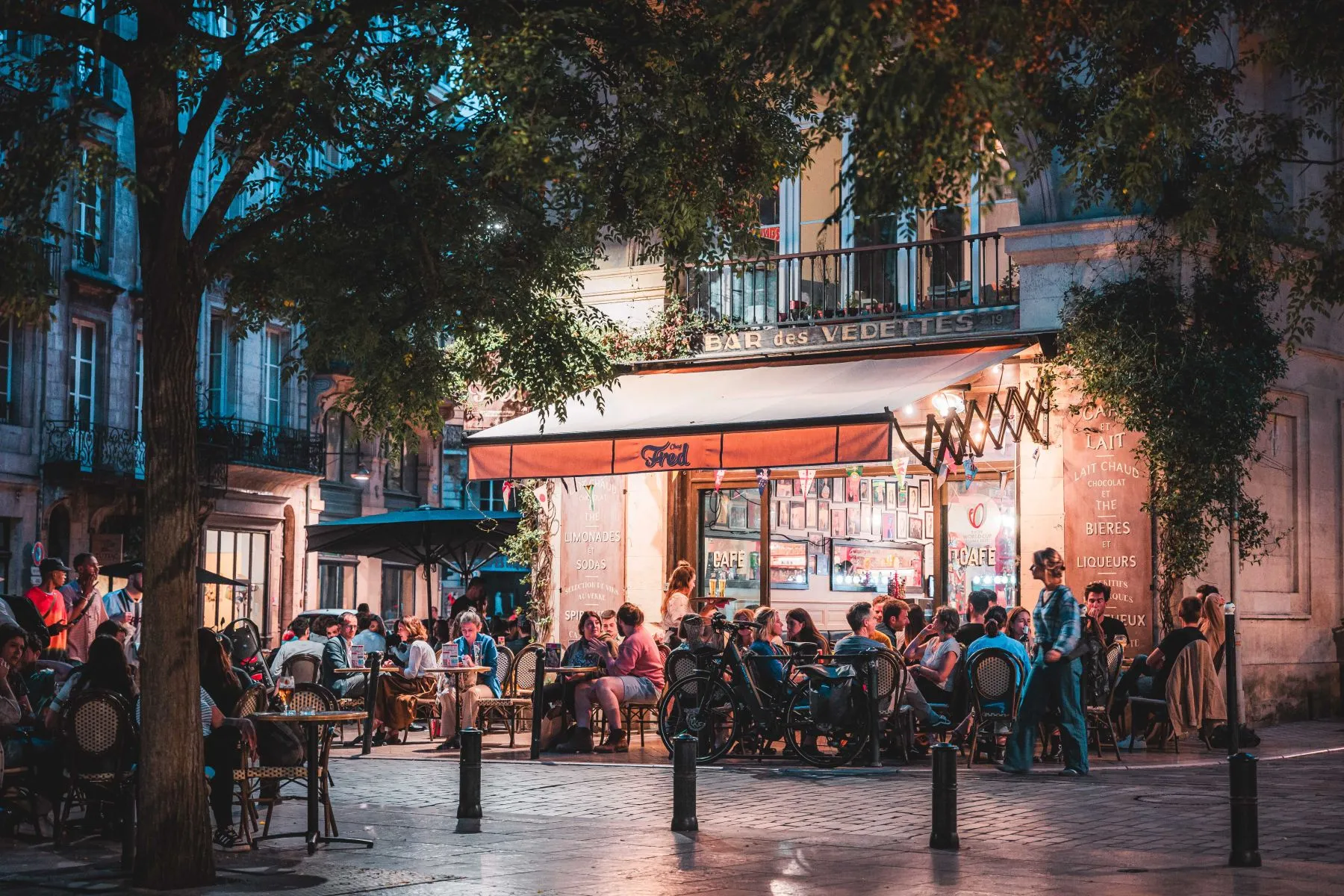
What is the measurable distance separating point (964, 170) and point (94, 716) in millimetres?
5790

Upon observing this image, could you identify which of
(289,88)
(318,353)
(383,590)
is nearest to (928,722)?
(318,353)

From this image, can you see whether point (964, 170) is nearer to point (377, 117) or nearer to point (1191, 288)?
point (377, 117)

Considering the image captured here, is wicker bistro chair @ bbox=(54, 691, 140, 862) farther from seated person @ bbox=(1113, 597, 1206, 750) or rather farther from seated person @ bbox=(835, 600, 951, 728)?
seated person @ bbox=(1113, 597, 1206, 750)

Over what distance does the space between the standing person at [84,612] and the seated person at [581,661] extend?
3.90 metres

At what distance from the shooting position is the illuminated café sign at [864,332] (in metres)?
17.2

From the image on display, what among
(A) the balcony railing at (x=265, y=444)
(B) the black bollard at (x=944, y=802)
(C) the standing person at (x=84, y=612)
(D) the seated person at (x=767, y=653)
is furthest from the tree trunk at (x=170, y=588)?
(A) the balcony railing at (x=265, y=444)

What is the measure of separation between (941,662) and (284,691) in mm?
5281

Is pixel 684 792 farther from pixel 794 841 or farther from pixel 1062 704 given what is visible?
pixel 1062 704

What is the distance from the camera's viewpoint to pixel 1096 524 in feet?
52.6

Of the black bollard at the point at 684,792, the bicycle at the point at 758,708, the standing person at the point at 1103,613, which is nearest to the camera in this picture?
the black bollard at the point at 684,792

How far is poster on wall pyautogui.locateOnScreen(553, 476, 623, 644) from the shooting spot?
63.3ft

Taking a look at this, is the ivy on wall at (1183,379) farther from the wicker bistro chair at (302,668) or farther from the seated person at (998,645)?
the wicker bistro chair at (302,668)

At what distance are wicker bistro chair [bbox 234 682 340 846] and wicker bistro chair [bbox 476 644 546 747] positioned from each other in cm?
543

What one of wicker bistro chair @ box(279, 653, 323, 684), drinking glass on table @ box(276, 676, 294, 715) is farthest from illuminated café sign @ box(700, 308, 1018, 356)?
drinking glass on table @ box(276, 676, 294, 715)
